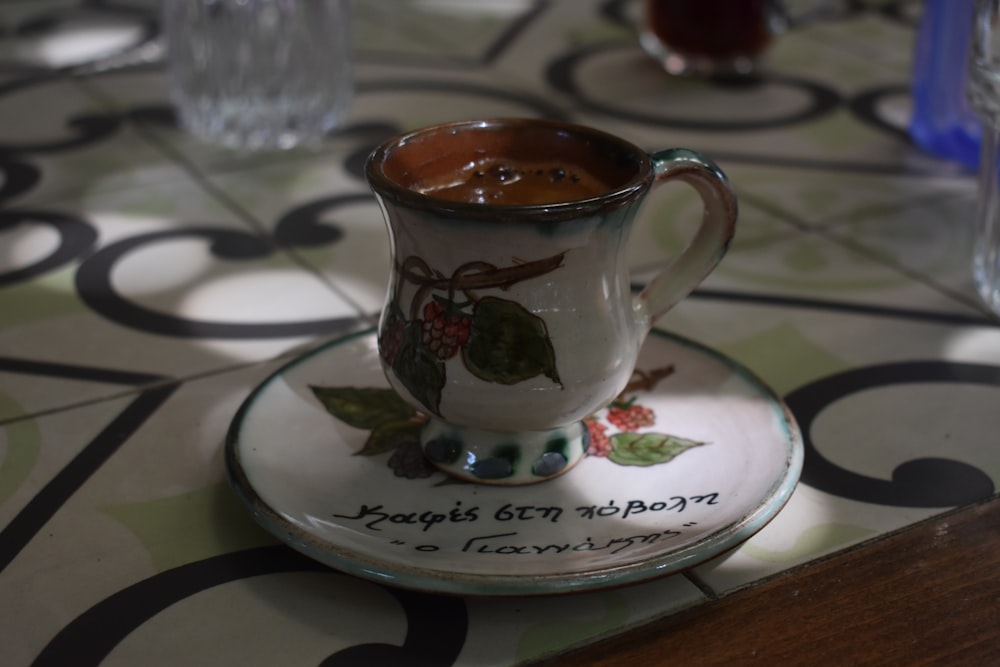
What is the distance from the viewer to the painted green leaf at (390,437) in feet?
1.34

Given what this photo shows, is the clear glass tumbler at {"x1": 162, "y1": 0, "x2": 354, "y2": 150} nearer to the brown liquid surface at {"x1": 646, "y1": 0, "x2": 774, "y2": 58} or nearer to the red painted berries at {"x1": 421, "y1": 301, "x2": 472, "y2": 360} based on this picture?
the brown liquid surface at {"x1": 646, "y1": 0, "x2": 774, "y2": 58}

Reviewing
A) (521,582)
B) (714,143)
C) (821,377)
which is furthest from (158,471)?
(714,143)

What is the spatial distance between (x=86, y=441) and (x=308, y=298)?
162mm

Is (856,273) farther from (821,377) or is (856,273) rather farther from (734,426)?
(734,426)

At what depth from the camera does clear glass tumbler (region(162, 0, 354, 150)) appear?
0.77m

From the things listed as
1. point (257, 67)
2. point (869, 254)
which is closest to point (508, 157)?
point (869, 254)

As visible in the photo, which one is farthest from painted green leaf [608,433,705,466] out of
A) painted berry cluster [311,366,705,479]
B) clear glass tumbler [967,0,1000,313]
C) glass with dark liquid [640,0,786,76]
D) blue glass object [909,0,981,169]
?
glass with dark liquid [640,0,786,76]

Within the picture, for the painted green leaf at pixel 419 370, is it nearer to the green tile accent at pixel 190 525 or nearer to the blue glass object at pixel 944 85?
the green tile accent at pixel 190 525

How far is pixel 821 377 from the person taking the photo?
513mm

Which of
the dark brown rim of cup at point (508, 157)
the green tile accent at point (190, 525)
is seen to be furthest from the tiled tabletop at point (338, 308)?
the dark brown rim of cup at point (508, 157)

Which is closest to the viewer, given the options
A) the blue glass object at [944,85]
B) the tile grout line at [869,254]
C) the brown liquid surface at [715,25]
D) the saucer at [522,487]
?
the saucer at [522,487]

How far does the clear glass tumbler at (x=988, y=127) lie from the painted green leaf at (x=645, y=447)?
22 cm

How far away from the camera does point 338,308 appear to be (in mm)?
582

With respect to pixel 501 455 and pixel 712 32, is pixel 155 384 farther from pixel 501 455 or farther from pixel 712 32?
pixel 712 32
